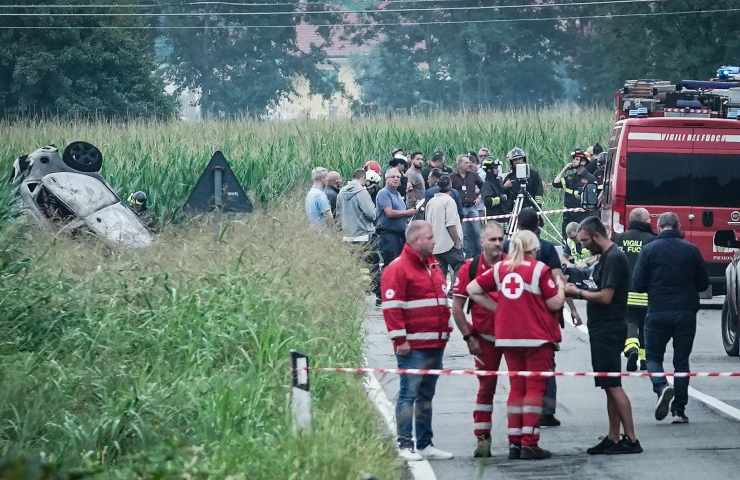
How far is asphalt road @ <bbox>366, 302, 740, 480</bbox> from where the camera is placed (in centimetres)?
1071

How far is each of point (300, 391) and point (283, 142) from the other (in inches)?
1102

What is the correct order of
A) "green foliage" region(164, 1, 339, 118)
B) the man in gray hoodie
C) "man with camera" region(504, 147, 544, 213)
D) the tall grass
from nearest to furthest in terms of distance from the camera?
the man in gray hoodie → "man with camera" region(504, 147, 544, 213) → the tall grass → "green foliage" region(164, 1, 339, 118)

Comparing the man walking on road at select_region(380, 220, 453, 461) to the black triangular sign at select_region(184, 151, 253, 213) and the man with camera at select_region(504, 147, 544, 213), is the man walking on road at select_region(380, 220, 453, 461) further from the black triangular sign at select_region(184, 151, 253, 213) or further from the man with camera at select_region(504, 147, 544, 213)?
the man with camera at select_region(504, 147, 544, 213)

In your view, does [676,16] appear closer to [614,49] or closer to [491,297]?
[614,49]

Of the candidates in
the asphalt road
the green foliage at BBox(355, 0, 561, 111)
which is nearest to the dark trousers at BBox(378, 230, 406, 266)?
the asphalt road

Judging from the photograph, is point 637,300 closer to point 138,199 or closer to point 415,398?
point 415,398

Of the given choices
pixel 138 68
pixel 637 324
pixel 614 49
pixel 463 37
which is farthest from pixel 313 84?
pixel 637 324

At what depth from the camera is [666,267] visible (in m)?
12.9

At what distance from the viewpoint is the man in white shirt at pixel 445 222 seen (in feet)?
68.1

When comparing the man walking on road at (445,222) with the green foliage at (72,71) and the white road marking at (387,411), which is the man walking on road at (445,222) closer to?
the white road marking at (387,411)

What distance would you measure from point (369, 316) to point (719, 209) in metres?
4.36

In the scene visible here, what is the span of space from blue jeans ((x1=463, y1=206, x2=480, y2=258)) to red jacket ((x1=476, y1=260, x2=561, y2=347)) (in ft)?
43.1

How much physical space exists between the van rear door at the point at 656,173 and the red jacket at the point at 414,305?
968 cm

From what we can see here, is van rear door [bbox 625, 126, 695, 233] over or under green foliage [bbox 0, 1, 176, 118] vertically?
under
